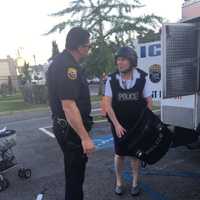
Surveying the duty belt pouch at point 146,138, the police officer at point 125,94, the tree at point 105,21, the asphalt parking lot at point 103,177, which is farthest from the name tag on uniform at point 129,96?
the tree at point 105,21

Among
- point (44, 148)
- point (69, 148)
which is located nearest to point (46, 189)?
point (69, 148)

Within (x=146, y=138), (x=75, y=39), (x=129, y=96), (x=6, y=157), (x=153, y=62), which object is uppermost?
(x=75, y=39)

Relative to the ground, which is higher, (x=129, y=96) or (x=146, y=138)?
(x=129, y=96)

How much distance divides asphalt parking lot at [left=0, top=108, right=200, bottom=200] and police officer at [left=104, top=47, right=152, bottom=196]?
29.7 inches

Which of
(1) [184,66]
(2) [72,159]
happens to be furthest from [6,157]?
(1) [184,66]

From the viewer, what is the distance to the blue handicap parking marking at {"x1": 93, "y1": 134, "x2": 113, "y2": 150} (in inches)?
235

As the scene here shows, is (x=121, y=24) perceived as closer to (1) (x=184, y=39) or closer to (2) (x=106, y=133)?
(2) (x=106, y=133)

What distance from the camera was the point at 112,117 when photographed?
3.38m

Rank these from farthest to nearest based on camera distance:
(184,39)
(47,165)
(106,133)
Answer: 1. (106,133)
2. (47,165)
3. (184,39)

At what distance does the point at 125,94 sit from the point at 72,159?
109cm

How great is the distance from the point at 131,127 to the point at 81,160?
95cm

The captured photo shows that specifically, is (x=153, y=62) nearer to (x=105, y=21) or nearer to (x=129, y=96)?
(x=129, y=96)

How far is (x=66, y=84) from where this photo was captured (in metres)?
2.34

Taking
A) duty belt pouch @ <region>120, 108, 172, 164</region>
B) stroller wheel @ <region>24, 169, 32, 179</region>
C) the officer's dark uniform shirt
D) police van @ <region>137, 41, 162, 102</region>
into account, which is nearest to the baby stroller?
stroller wheel @ <region>24, 169, 32, 179</region>
